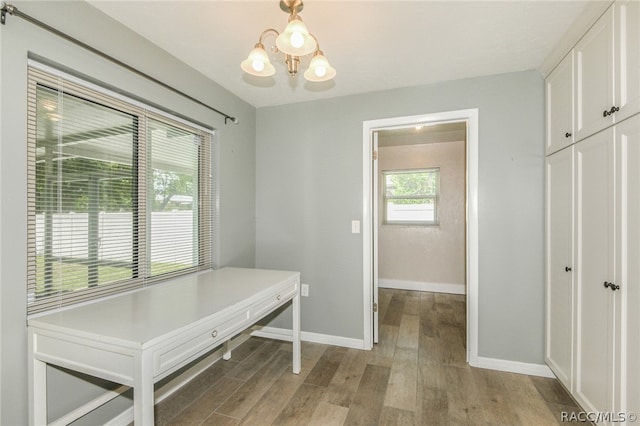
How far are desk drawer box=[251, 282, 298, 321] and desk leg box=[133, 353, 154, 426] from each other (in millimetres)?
683

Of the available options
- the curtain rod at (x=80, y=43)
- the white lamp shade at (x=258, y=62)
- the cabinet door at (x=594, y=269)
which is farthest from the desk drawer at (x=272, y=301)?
the cabinet door at (x=594, y=269)

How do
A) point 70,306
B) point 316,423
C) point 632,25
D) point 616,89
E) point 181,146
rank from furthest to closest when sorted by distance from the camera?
1. point 181,146
2. point 316,423
3. point 70,306
4. point 616,89
5. point 632,25

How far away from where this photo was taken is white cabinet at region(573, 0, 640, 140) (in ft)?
4.18

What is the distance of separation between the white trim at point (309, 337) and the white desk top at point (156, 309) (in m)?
1.00

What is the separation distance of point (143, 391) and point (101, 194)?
1.17 m

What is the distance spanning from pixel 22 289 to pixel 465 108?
2998 millimetres

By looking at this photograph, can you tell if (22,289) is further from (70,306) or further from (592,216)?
(592,216)

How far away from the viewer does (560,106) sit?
1952 mm

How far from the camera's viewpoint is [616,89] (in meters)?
1.38

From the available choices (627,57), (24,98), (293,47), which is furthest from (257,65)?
(627,57)

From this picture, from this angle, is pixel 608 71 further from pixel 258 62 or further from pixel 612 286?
pixel 258 62

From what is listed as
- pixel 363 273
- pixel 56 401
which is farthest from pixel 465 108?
pixel 56 401

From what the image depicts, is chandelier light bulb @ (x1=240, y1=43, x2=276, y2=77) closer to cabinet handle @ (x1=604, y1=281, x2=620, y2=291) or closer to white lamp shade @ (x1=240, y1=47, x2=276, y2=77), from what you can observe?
white lamp shade @ (x1=240, y1=47, x2=276, y2=77)

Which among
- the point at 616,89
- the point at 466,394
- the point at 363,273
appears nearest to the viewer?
the point at 616,89
